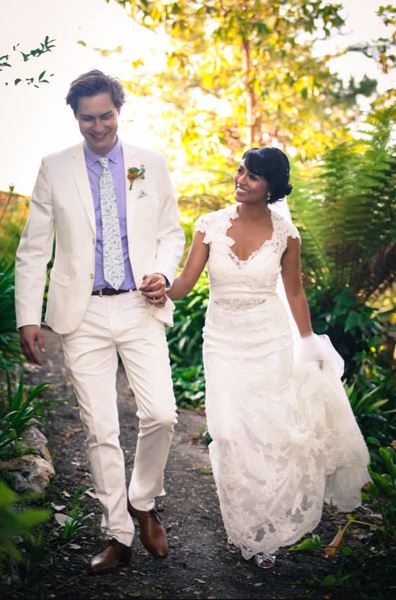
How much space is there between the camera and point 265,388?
367cm

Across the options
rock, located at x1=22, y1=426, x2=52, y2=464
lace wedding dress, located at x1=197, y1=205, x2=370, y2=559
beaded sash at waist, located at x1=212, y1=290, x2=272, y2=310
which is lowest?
rock, located at x1=22, y1=426, x2=52, y2=464

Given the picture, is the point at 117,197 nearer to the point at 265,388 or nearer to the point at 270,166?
the point at 270,166

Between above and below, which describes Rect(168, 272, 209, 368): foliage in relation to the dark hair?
below

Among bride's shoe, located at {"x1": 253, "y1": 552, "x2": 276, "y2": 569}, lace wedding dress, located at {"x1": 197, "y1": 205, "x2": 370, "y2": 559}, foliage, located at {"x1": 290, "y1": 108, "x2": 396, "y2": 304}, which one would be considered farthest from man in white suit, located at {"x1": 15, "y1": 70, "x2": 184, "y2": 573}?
foliage, located at {"x1": 290, "y1": 108, "x2": 396, "y2": 304}

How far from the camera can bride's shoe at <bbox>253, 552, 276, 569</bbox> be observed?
11.6 feet

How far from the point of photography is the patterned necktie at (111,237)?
3467mm

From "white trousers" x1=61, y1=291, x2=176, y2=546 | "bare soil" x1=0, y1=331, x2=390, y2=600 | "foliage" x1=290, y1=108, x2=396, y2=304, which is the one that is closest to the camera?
"bare soil" x1=0, y1=331, x2=390, y2=600

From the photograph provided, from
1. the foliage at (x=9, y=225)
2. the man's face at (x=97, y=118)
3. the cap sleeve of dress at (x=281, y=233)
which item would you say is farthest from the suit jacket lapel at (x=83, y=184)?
the foliage at (x=9, y=225)

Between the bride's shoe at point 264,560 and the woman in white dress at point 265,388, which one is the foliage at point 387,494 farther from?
the bride's shoe at point 264,560

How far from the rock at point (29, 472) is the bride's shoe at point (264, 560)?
1.31 metres

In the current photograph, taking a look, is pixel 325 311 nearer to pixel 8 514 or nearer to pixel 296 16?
pixel 296 16

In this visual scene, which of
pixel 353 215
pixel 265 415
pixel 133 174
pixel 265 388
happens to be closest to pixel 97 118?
pixel 133 174

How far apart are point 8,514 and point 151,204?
90.1 inches

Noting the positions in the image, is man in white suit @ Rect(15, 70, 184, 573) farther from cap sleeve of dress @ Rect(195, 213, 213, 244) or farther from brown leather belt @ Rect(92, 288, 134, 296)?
cap sleeve of dress @ Rect(195, 213, 213, 244)
